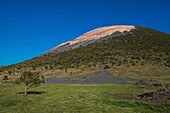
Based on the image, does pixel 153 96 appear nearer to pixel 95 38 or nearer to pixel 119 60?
pixel 119 60

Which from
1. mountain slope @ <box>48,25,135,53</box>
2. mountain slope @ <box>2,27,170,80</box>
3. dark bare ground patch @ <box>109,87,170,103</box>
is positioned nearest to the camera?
dark bare ground patch @ <box>109,87,170,103</box>

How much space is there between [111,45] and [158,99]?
67.5m

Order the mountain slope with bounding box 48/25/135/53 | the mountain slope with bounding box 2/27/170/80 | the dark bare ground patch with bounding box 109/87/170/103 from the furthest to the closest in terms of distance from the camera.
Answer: the mountain slope with bounding box 48/25/135/53
the mountain slope with bounding box 2/27/170/80
the dark bare ground patch with bounding box 109/87/170/103

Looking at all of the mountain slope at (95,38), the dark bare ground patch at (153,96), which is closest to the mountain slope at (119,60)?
the mountain slope at (95,38)

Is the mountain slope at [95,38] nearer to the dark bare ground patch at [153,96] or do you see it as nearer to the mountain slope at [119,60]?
the mountain slope at [119,60]

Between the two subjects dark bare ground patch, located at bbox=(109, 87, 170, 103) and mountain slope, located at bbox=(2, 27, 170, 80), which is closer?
dark bare ground patch, located at bbox=(109, 87, 170, 103)

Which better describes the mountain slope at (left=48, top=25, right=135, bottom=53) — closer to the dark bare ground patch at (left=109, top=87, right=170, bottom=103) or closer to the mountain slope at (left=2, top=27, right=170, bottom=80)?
the mountain slope at (left=2, top=27, right=170, bottom=80)

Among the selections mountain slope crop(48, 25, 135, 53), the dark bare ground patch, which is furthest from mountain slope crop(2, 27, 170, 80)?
the dark bare ground patch

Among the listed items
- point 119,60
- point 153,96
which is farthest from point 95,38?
point 153,96

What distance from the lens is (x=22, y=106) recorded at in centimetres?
1819

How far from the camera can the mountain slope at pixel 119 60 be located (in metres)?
54.4

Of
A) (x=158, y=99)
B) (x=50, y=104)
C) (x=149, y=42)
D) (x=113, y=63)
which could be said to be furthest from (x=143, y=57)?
(x=50, y=104)

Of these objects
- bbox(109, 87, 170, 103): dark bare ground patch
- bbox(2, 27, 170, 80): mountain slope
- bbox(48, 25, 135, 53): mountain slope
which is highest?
bbox(48, 25, 135, 53): mountain slope

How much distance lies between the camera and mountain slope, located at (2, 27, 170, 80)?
5444 cm
